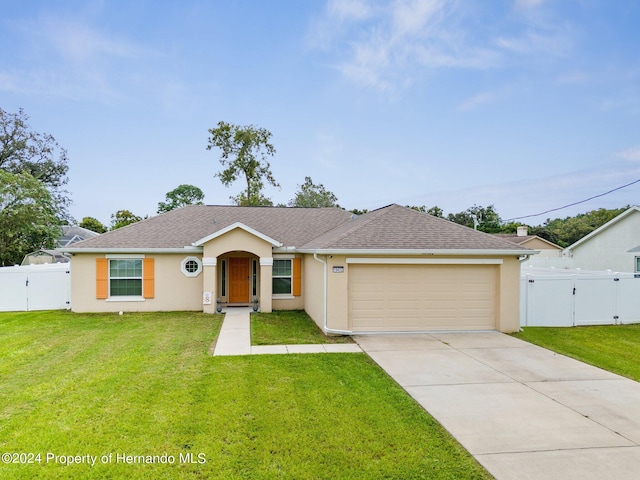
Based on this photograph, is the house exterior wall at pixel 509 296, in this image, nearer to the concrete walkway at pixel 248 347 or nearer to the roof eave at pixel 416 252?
the roof eave at pixel 416 252

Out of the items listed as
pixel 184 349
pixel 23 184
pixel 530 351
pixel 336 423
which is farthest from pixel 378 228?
pixel 23 184

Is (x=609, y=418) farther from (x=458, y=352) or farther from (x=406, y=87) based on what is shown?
(x=406, y=87)

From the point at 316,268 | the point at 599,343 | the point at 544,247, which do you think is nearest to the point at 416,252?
the point at 316,268

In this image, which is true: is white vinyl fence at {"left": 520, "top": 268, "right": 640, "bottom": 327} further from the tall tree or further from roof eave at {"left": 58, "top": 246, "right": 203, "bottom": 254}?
the tall tree

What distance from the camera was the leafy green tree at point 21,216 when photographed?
20.4 m

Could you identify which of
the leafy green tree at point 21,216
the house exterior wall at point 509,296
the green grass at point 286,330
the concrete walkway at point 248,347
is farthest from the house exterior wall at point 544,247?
the leafy green tree at point 21,216

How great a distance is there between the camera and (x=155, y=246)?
45.0 feet

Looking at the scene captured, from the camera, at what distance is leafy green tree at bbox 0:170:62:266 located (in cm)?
2036

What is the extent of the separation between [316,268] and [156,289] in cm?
652

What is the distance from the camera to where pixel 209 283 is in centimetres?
1346

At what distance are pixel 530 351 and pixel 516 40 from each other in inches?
482

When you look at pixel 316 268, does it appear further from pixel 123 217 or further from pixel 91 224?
pixel 91 224

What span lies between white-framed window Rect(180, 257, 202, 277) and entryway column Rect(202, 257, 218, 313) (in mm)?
797

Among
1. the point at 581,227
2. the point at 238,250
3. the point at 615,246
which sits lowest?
the point at 615,246
